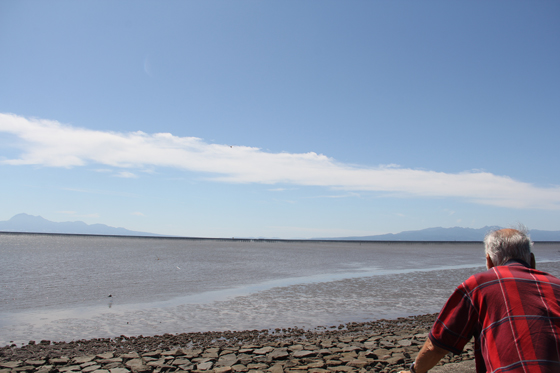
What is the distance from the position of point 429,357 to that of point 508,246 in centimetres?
113

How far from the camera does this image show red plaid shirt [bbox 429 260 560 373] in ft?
8.55

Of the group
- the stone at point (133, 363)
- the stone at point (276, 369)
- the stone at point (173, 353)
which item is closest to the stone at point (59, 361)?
the stone at point (133, 363)

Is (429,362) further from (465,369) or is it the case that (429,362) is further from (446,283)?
(446,283)

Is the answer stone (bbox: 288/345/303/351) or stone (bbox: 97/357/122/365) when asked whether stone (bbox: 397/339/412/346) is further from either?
stone (bbox: 97/357/122/365)

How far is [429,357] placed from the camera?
311 centimetres

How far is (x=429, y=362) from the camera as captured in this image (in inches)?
123

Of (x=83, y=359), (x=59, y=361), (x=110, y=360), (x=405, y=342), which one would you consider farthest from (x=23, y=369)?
(x=405, y=342)

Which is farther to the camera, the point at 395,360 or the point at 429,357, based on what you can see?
the point at 395,360

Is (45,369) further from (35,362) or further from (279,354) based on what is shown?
(279,354)

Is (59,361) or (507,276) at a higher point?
(507,276)

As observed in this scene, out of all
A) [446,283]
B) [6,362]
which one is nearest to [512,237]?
[6,362]

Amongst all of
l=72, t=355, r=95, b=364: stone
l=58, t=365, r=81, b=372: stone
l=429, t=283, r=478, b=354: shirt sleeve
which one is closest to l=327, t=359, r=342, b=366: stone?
l=58, t=365, r=81, b=372: stone

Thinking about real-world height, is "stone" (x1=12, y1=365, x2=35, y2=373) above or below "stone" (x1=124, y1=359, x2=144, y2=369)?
below

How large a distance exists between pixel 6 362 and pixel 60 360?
1.64 meters
